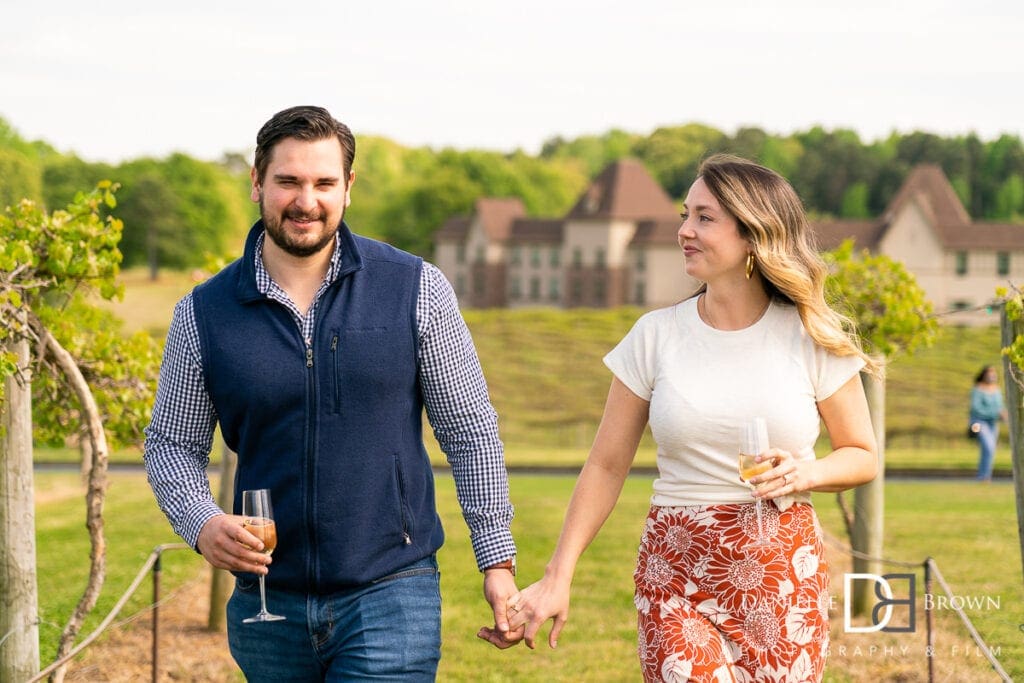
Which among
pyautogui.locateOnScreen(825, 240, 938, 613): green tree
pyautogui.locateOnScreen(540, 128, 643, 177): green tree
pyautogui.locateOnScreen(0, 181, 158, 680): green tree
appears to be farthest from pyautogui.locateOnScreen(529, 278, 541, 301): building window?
pyautogui.locateOnScreen(0, 181, 158, 680): green tree

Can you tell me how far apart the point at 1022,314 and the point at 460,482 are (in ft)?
9.69

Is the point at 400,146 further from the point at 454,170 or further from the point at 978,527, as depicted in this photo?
the point at 978,527

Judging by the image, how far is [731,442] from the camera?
410cm

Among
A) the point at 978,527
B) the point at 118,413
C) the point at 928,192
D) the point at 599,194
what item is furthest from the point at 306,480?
the point at 599,194

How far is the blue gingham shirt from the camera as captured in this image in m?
4.01

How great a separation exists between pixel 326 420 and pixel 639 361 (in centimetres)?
106

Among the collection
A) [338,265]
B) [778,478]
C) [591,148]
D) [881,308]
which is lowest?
[778,478]

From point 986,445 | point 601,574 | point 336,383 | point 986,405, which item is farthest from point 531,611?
point 986,445

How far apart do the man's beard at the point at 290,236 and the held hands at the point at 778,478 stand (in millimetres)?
1420

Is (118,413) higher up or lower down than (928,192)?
lower down

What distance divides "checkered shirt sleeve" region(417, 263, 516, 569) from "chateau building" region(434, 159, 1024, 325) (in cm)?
8529

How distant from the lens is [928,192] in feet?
310

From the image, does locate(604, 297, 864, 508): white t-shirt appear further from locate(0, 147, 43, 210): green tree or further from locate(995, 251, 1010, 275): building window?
locate(995, 251, 1010, 275): building window

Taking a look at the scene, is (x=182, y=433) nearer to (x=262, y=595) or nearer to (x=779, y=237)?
(x=262, y=595)
